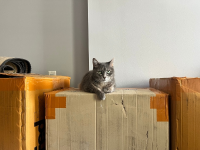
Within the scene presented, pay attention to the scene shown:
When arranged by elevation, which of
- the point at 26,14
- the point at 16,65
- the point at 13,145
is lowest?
the point at 13,145

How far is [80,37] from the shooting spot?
4.78ft

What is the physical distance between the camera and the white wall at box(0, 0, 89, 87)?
1457mm

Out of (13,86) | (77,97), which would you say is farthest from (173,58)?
(13,86)

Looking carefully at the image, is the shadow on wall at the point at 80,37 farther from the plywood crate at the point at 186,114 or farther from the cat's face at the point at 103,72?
the plywood crate at the point at 186,114

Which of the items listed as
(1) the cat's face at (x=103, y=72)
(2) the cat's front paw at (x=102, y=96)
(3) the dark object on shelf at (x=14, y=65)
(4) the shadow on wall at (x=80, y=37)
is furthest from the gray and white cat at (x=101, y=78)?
(3) the dark object on shelf at (x=14, y=65)

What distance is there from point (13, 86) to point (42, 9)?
1.13m

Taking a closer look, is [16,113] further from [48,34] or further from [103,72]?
[48,34]

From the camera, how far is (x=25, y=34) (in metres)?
1.54

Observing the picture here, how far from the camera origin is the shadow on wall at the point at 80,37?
1.44 m

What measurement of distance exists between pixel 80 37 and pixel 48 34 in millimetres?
362

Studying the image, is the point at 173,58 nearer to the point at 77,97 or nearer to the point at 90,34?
the point at 90,34

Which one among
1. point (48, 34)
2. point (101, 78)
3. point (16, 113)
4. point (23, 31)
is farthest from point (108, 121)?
point (23, 31)

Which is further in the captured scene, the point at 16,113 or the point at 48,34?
the point at 48,34

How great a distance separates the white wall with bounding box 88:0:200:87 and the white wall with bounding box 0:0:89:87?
0.50 ft
